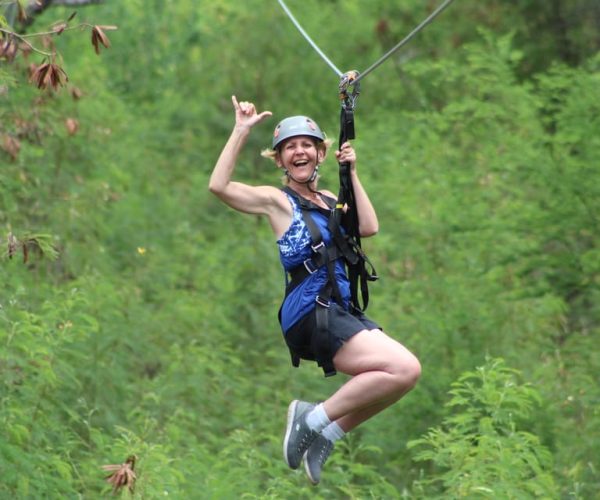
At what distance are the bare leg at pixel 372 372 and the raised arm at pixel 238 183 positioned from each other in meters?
0.81

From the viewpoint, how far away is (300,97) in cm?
1916

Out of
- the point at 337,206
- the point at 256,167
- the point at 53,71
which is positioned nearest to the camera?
the point at 337,206

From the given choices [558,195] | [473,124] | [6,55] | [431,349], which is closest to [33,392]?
[6,55]

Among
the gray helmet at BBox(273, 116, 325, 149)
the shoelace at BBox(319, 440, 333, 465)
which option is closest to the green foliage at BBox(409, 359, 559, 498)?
the shoelace at BBox(319, 440, 333, 465)

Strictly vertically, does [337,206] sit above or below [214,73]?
below

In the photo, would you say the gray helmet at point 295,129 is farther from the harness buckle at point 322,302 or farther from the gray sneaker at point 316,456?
the gray sneaker at point 316,456

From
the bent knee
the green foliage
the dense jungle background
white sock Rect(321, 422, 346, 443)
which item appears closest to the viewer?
the bent knee

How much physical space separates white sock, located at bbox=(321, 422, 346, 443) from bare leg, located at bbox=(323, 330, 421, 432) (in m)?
0.15

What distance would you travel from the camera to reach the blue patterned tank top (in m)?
6.80

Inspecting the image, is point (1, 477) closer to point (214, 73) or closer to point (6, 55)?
point (6, 55)

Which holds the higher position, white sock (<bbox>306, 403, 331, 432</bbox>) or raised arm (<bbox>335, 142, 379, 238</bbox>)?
raised arm (<bbox>335, 142, 379, 238</bbox>)

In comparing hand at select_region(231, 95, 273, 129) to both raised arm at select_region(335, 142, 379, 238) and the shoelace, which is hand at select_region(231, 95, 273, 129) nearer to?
raised arm at select_region(335, 142, 379, 238)

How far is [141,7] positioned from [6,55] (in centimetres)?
1269

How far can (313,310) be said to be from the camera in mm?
6777
